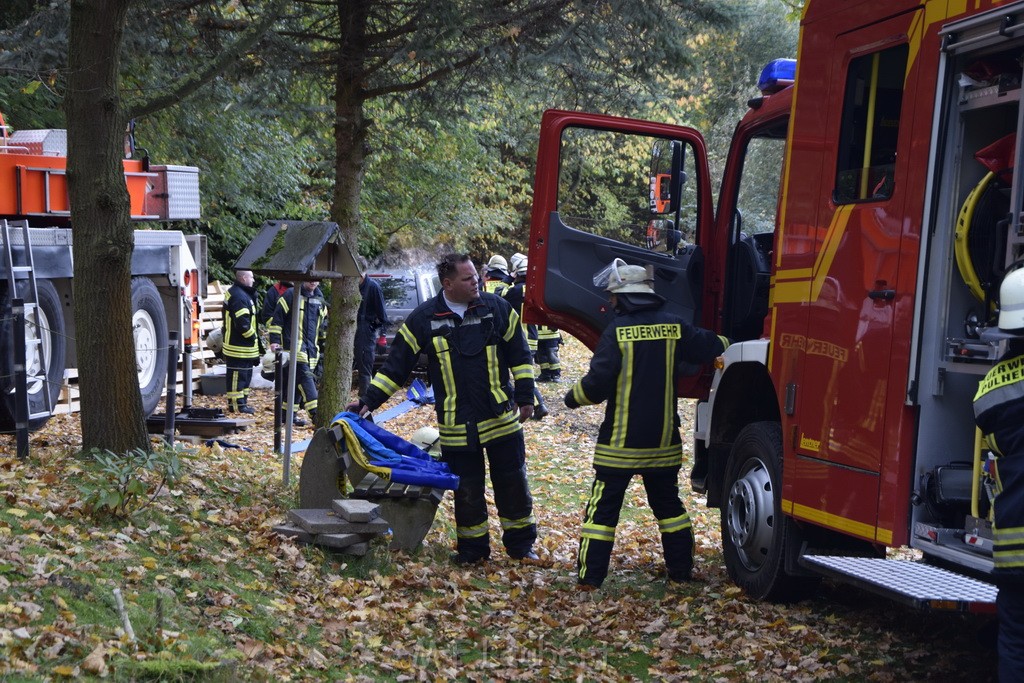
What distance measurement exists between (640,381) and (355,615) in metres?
2.22

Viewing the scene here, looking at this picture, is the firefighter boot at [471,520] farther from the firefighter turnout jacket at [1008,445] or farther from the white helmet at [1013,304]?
the white helmet at [1013,304]

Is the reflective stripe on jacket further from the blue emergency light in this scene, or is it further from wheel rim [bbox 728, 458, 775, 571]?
wheel rim [bbox 728, 458, 775, 571]

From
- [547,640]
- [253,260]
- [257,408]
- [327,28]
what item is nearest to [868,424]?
[547,640]

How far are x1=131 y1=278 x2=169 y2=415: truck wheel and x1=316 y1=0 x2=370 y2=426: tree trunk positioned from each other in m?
3.18

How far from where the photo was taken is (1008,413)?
3852 mm

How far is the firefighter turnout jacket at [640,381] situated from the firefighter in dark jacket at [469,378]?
1.81ft

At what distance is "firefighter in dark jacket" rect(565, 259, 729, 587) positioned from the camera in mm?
6871

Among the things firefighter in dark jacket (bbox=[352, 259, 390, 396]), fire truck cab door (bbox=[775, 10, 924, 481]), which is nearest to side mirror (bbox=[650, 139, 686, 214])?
fire truck cab door (bbox=[775, 10, 924, 481])

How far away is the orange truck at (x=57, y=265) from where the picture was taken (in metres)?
9.23

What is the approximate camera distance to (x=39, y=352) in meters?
9.80

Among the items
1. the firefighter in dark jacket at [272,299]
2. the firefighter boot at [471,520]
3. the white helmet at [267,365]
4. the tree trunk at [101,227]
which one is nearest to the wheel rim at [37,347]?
the tree trunk at [101,227]

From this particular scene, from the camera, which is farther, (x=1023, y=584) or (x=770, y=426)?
(x=770, y=426)

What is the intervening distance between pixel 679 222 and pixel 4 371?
5317 millimetres

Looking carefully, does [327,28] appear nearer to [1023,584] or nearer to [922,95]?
[922,95]
